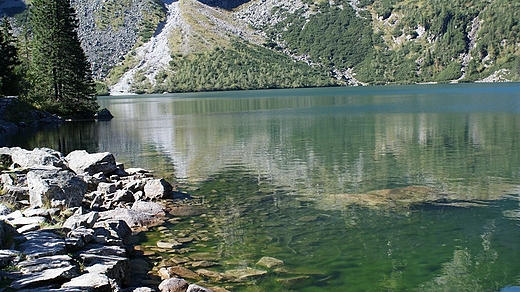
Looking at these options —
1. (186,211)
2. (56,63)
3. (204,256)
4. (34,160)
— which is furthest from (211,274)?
(56,63)

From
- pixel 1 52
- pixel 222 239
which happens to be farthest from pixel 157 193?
pixel 1 52

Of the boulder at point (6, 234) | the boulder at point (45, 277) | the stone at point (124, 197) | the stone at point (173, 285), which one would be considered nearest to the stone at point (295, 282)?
the stone at point (173, 285)

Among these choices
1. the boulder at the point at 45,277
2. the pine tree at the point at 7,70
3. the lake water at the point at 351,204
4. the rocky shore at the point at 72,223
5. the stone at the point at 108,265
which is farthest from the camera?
the pine tree at the point at 7,70

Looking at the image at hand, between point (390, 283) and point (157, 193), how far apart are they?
1495cm

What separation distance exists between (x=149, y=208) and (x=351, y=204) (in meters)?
9.70

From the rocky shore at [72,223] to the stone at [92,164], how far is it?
6cm

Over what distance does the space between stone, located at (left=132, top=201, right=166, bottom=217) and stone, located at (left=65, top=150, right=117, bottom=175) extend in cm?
787

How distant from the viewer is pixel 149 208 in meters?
23.0

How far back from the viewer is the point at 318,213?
21812mm

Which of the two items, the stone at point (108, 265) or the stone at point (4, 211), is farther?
the stone at point (4, 211)

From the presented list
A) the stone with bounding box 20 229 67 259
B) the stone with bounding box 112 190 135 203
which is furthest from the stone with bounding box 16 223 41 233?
the stone with bounding box 112 190 135 203

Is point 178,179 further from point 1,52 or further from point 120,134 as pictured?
point 1,52

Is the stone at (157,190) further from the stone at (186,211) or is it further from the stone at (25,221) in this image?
the stone at (25,221)

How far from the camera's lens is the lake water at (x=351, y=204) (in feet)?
49.5
